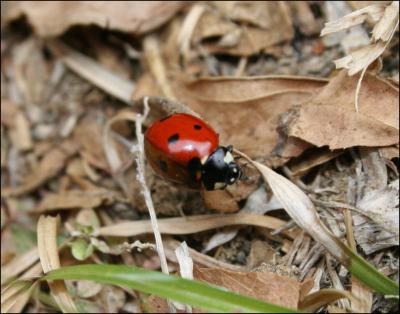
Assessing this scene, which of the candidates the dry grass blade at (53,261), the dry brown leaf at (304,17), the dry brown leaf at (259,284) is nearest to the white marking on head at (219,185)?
the dry brown leaf at (259,284)

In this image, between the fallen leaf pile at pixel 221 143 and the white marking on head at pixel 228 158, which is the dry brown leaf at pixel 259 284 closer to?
the fallen leaf pile at pixel 221 143

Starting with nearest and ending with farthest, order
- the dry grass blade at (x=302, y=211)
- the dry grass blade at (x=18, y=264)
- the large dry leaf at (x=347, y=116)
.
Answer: the dry grass blade at (x=302, y=211)
the large dry leaf at (x=347, y=116)
the dry grass blade at (x=18, y=264)

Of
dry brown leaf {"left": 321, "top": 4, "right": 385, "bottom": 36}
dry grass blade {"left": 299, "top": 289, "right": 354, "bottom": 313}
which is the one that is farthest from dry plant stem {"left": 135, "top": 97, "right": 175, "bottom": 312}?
dry brown leaf {"left": 321, "top": 4, "right": 385, "bottom": 36}

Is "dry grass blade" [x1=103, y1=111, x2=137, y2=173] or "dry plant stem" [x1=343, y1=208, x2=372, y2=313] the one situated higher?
"dry grass blade" [x1=103, y1=111, x2=137, y2=173]

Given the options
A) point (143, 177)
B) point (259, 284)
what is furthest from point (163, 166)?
point (259, 284)

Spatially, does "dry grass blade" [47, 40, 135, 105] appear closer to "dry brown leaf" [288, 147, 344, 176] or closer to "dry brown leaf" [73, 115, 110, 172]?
"dry brown leaf" [73, 115, 110, 172]

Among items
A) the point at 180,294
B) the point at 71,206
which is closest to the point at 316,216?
the point at 180,294

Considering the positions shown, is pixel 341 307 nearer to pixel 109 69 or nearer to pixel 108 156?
pixel 108 156
